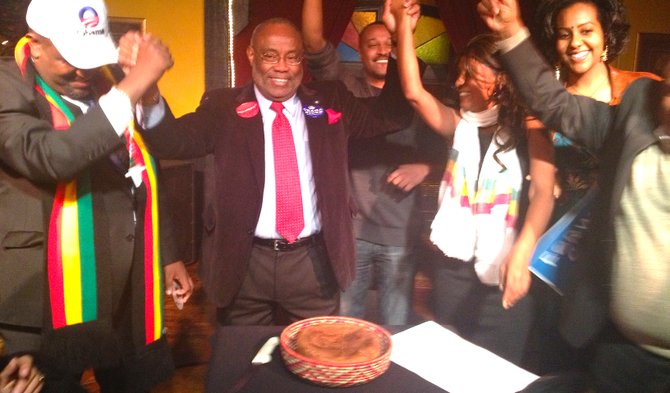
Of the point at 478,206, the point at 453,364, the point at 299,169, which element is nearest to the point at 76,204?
the point at 299,169

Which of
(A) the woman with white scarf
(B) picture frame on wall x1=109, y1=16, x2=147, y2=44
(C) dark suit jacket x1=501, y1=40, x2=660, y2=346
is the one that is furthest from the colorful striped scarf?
(B) picture frame on wall x1=109, y1=16, x2=147, y2=44

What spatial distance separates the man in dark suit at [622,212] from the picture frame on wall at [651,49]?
78.4 inches

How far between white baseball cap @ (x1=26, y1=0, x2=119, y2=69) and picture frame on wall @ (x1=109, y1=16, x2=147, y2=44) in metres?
1.00

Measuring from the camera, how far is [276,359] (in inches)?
40.9

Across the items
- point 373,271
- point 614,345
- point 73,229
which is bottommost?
point 373,271

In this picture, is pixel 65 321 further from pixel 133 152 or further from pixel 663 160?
pixel 663 160

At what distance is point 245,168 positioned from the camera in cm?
165

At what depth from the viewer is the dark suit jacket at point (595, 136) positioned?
1.19 metres

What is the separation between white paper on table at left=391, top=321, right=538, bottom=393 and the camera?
39.1 inches

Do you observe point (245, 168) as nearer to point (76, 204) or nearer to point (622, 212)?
point (76, 204)

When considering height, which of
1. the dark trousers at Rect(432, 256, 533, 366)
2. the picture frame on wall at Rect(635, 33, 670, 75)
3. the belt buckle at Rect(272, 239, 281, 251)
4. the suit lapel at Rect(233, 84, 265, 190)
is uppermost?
the picture frame on wall at Rect(635, 33, 670, 75)

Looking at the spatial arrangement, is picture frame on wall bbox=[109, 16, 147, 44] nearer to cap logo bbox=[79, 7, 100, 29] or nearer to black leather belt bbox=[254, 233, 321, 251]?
cap logo bbox=[79, 7, 100, 29]

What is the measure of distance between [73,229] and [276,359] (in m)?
0.66

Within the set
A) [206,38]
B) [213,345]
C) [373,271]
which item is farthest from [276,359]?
[206,38]
